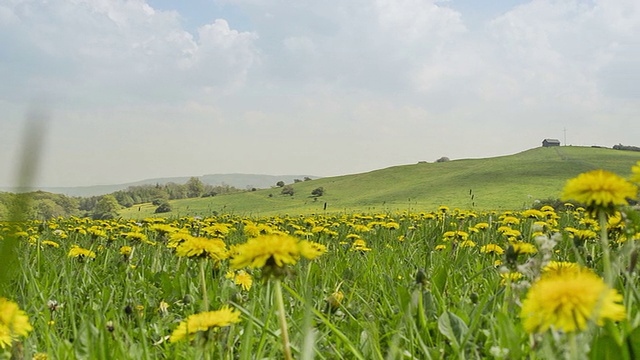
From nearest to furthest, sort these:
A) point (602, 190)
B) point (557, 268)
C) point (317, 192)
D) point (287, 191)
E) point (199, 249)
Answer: point (602, 190)
point (557, 268)
point (199, 249)
point (317, 192)
point (287, 191)

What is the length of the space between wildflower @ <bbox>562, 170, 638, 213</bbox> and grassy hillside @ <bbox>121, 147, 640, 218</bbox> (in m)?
43.1

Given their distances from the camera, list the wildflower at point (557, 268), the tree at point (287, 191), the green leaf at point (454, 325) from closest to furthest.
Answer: the wildflower at point (557, 268) → the green leaf at point (454, 325) → the tree at point (287, 191)

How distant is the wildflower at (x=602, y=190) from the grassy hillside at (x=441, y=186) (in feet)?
141

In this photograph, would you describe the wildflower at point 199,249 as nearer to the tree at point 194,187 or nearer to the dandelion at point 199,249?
the dandelion at point 199,249

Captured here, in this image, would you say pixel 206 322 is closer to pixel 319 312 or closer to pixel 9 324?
pixel 9 324

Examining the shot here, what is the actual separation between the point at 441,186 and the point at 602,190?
59.2 meters

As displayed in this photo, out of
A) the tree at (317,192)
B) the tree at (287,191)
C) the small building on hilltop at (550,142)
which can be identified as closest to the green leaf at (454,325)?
the tree at (317,192)

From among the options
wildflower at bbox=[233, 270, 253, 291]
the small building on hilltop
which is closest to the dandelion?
wildflower at bbox=[233, 270, 253, 291]

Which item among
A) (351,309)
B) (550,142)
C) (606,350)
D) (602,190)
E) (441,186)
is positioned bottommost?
(351,309)

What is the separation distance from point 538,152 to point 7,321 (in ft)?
287

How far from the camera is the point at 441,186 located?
58.9 m

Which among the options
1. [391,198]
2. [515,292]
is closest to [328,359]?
[515,292]

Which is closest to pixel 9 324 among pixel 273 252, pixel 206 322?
pixel 206 322

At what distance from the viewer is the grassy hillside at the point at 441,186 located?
49188 millimetres
